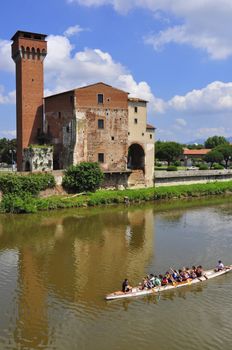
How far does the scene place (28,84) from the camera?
53219 millimetres

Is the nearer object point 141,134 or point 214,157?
point 141,134

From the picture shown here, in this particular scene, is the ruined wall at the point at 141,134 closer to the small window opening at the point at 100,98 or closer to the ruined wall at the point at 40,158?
the small window opening at the point at 100,98

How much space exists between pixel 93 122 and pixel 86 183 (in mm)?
7992

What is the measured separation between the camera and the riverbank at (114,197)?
42219 mm

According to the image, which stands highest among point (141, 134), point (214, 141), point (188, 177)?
point (214, 141)

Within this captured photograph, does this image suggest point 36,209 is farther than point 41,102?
No

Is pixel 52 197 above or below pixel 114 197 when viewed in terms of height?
above

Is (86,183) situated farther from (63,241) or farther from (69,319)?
(69,319)

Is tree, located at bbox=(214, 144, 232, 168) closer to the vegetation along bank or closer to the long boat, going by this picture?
the vegetation along bank

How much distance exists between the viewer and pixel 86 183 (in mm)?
48656

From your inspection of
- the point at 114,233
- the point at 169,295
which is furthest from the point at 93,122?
the point at 169,295

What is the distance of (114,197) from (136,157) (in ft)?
34.5

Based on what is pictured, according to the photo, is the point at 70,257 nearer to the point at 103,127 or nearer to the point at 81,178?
the point at 81,178

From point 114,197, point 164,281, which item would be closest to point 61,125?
point 114,197
